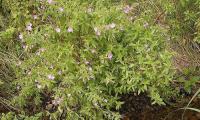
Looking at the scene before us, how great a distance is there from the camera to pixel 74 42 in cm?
314

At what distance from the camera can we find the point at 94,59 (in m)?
3.12

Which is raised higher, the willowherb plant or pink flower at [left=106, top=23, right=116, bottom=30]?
pink flower at [left=106, top=23, right=116, bottom=30]

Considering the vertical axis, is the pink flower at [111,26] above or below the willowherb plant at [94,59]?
above

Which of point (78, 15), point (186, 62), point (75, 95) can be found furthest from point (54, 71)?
point (186, 62)

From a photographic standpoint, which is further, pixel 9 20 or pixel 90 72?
pixel 9 20

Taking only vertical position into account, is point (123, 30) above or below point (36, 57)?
above

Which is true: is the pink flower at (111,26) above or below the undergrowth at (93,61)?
above

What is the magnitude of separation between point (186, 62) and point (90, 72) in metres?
1.27

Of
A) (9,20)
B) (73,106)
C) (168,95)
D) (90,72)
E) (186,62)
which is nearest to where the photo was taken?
(90,72)

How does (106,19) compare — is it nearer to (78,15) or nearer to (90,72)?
(78,15)

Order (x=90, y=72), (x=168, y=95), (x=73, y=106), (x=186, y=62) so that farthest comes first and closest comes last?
1. (x=186, y=62)
2. (x=168, y=95)
3. (x=73, y=106)
4. (x=90, y=72)

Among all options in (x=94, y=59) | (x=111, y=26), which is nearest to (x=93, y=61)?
(x=94, y=59)

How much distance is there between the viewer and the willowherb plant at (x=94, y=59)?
3.01m

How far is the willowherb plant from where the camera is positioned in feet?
9.87
